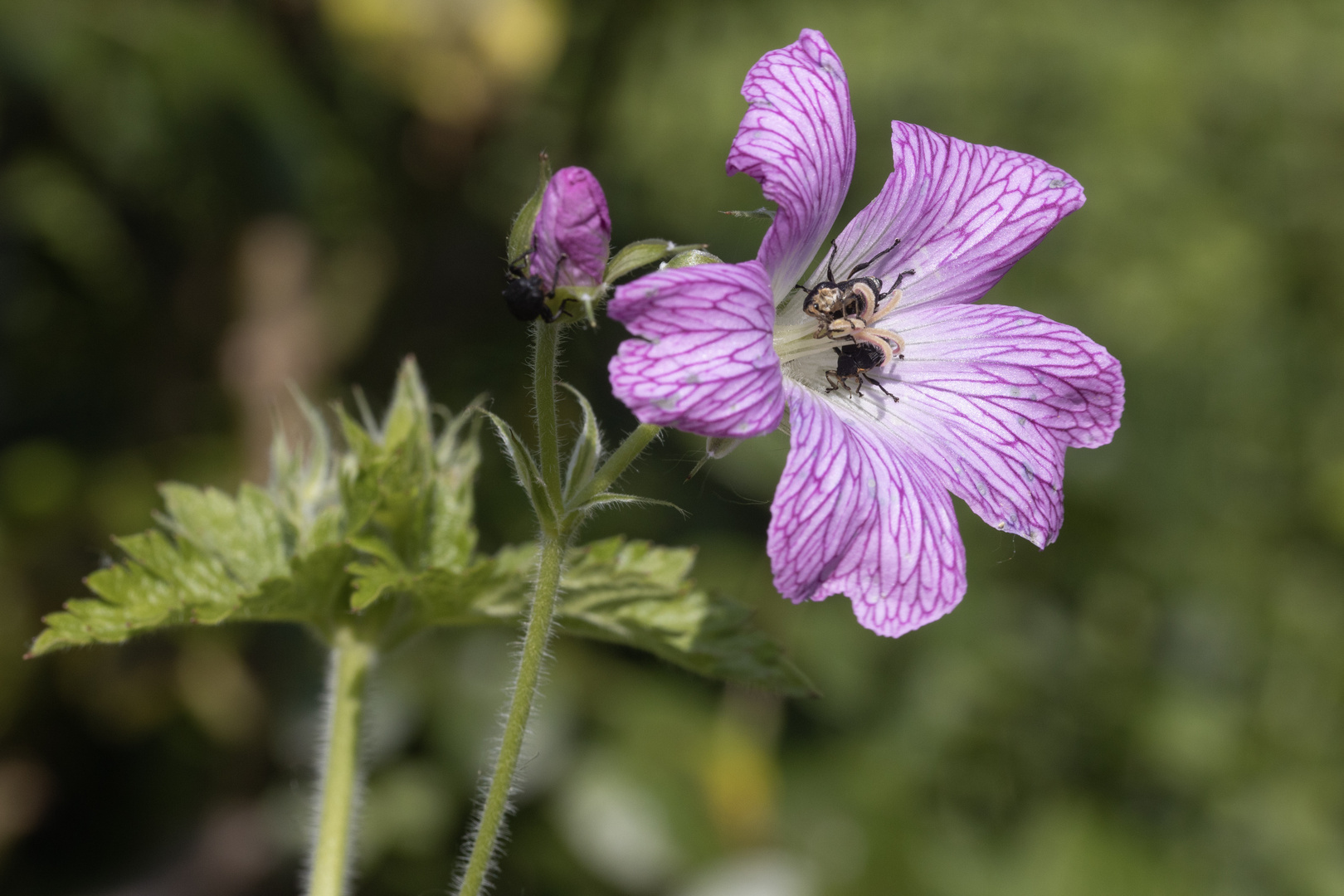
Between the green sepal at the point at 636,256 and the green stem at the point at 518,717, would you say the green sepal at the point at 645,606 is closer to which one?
the green stem at the point at 518,717

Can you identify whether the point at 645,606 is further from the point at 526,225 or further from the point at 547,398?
the point at 526,225

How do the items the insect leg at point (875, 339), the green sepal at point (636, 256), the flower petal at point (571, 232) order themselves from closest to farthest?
the flower petal at point (571, 232), the green sepal at point (636, 256), the insect leg at point (875, 339)

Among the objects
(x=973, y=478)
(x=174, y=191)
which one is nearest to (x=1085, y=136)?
(x=174, y=191)

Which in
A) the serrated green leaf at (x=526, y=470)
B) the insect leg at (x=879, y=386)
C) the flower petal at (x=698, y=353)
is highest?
the flower petal at (x=698, y=353)

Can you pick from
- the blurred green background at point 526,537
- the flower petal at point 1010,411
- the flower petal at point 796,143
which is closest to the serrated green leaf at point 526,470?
the flower petal at point 796,143

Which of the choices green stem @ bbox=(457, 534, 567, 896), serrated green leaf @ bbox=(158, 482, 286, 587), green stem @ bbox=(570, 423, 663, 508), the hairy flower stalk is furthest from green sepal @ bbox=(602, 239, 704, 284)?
serrated green leaf @ bbox=(158, 482, 286, 587)

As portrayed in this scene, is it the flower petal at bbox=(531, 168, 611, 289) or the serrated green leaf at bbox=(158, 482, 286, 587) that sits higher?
the flower petal at bbox=(531, 168, 611, 289)

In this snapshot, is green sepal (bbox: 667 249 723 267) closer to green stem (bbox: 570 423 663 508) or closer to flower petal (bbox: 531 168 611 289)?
flower petal (bbox: 531 168 611 289)
